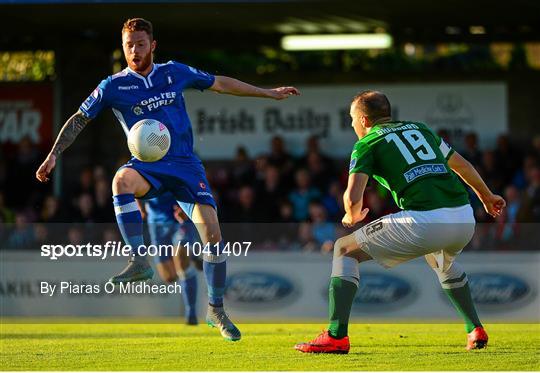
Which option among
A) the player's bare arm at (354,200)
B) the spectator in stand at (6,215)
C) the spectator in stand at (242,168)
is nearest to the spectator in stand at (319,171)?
the spectator in stand at (242,168)

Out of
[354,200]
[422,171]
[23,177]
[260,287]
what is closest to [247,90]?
[422,171]

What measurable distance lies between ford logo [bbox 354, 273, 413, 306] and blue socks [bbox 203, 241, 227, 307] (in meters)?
4.80

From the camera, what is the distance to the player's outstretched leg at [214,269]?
9.28 metres

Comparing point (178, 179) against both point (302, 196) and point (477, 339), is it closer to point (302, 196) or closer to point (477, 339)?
point (477, 339)

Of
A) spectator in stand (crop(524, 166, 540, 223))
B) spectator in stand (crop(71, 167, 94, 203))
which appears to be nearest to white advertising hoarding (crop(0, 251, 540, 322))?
spectator in stand (crop(524, 166, 540, 223))

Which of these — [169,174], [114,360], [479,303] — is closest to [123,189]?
[169,174]

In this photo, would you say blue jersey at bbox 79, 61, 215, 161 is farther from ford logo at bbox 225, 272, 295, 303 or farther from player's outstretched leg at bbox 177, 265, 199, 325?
ford logo at bbox 225, 272, 295, 303

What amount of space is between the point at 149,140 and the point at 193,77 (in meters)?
0.71

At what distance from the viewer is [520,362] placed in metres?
7.99

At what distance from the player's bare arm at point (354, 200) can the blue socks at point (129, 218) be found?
2.01 metres

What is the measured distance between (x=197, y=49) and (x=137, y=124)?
33.9 feet

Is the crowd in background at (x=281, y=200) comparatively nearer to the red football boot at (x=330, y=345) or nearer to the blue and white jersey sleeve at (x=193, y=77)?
the blue and white jersey sleeve at (x=193, y=77)

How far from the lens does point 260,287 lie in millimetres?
14141

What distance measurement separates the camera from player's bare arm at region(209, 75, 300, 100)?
366 inches
